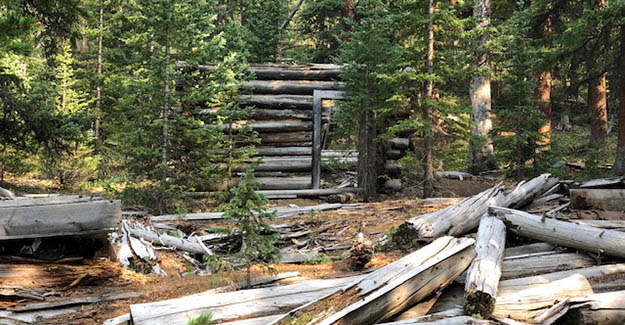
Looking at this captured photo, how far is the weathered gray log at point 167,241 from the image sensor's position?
845 cm

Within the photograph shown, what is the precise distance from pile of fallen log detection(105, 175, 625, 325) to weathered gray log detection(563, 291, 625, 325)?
0.01 metres

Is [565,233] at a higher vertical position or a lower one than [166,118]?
lower

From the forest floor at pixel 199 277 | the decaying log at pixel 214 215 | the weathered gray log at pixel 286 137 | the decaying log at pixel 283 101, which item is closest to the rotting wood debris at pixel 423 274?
the forest floor at pixel 199 277

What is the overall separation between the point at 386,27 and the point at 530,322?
9.46m

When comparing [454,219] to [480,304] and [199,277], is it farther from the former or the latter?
[199,277]

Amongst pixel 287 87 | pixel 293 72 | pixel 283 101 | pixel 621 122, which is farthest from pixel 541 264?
pixel 293 72

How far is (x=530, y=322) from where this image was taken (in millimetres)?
5023

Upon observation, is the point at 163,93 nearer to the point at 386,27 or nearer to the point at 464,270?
the point at 386,27

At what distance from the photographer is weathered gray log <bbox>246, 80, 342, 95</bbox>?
16.2 meters

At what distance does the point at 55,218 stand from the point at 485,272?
17.7ft

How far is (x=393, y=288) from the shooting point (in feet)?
15.6

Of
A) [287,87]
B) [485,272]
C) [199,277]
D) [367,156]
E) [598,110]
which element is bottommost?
[199,277]

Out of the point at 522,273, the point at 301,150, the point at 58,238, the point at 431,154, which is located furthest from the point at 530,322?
the point at 301,150

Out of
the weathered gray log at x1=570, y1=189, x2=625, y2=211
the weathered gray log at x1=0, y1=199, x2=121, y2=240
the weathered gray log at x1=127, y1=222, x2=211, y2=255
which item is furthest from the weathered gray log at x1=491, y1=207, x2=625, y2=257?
the weathered gray log at x1=0, y1=199, x2=121, y2=240
